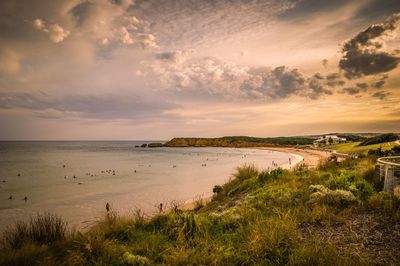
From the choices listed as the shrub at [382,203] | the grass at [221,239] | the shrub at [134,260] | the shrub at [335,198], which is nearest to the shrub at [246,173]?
the grass at [221,239]

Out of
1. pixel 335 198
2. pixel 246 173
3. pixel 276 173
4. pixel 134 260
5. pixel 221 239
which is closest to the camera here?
pixel 134 260

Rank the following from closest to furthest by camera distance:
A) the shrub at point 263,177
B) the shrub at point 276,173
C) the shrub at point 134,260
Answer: the shrub at point 134,260
the shrub at point 263,177
the shrub at point 276,173

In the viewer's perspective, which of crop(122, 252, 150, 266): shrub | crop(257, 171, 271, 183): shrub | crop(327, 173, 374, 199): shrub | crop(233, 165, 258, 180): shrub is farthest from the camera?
crop(233, 165, 258, 180): shrub

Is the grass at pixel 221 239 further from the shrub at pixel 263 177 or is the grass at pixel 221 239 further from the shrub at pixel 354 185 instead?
the shrub at pixel 263 177

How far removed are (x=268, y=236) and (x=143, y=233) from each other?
2961 mm

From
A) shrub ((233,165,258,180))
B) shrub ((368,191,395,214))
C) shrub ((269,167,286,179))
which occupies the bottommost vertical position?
shrub ((233,165,258,180))

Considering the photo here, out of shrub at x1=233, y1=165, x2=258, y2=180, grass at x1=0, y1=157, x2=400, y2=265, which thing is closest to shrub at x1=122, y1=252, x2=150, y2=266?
grass at x1=0, y1=157, x2=400, y2=265

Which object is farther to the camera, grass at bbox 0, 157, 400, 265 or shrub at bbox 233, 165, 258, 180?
shrub at bbox 233, 165, 258, 180

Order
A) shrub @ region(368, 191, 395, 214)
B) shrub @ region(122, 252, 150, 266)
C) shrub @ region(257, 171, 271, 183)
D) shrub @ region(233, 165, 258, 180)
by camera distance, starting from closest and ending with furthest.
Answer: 1. shrub @ region(122, 252, 150, 266)
2. shrub @ region(368, 191, 395, 214)
3. shrub @ region(257, 171, 271, 183)
4. shrub @ region(233, 165, 258, 180)

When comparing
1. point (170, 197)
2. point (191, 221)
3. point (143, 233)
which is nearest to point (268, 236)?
point (191, 221)

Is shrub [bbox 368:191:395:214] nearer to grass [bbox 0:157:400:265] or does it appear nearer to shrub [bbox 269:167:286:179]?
grass [bbox 0:157:400:265]

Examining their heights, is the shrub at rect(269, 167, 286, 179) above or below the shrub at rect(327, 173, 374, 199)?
below

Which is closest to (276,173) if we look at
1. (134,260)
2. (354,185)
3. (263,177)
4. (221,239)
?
(263,177)

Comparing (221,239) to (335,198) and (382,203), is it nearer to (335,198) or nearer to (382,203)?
(335,198)
